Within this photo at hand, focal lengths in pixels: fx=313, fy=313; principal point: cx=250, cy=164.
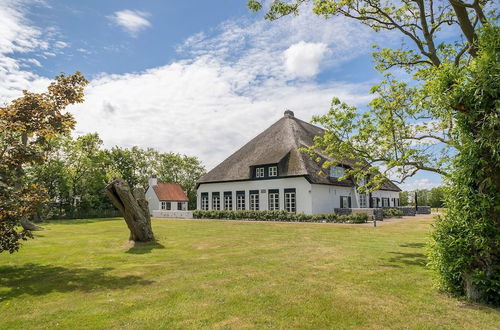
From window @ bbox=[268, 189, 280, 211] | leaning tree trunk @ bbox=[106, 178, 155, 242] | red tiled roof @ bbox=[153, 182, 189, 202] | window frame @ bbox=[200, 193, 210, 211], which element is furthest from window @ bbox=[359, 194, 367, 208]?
red tiled roof @ bbox=[153, 182, 189, 202]

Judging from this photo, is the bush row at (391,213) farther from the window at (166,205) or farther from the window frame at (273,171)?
the window at (166,205)

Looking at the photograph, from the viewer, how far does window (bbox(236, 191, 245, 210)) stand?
32812 millimetres

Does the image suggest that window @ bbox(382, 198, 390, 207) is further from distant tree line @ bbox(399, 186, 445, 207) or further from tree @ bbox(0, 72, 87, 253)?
tree @ bbox(0, 72, 87, 253)

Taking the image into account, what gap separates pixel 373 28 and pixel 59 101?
42.5ft

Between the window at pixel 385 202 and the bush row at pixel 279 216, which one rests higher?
the window at pixel 385 202

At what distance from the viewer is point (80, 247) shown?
509 inches

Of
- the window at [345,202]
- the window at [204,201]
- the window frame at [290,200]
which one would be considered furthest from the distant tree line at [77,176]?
the window at [345,202]

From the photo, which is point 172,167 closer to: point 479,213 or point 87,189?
point 87,189

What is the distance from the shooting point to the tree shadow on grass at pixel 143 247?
1167 cm

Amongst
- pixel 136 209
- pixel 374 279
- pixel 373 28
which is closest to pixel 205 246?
pixel 136 209

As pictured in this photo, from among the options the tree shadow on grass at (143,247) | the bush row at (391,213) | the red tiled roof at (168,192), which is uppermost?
the red tiled roof at (168,192)

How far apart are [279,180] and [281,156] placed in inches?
94.7

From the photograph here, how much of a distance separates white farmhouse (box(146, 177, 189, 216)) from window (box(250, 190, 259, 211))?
19.5 m

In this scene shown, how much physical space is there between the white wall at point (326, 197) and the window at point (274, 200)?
12.2 ft
